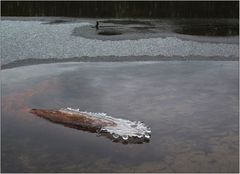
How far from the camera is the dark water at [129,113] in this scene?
273 inches

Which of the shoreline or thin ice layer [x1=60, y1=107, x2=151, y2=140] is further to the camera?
the shoreline

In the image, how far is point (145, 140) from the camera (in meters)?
7.65

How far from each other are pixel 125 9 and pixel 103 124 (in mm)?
17678

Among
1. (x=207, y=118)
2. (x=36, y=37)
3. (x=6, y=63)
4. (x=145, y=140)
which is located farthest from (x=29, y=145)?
(x=36, y=37)

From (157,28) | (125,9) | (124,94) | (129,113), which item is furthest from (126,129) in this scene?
(125,9)

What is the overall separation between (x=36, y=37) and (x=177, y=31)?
6.37 m

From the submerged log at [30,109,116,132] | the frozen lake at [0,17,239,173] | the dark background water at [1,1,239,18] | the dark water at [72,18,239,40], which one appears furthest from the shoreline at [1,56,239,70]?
the dark background water at [1,1,239,18]

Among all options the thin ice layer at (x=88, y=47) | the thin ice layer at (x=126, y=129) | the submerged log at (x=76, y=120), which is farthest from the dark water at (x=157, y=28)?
the thin ice layer at (x=126, y=129)

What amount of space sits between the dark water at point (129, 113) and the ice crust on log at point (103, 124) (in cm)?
18

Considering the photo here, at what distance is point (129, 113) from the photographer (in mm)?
8844

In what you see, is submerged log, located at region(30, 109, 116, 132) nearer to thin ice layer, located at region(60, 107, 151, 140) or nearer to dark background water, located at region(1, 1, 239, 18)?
thin ice layer, located at region(60, 107, 151, 140)

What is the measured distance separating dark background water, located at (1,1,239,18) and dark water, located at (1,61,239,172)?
1070 centimetres

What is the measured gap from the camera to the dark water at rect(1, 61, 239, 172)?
6.92 meters

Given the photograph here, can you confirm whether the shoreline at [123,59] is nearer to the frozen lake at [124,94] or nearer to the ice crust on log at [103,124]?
the frozen lake at [124,94]
